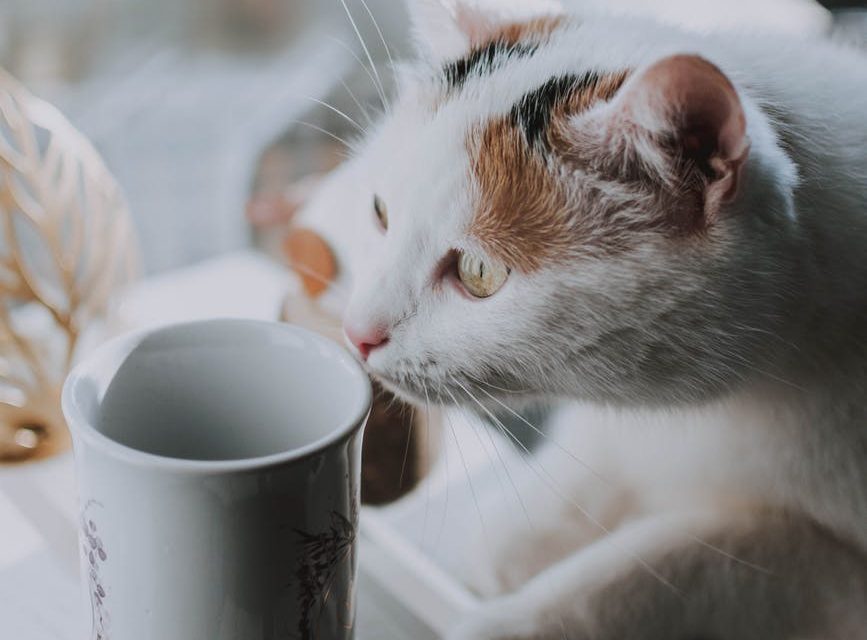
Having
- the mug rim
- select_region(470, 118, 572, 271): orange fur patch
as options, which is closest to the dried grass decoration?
the mug rim

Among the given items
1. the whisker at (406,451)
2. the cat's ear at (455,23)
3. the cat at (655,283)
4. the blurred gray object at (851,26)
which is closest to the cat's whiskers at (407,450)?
the whisker at (406,451)

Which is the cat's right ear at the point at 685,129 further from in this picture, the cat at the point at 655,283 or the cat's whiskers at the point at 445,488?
the cat's whiskers at the point at 445,488

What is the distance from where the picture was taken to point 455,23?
448 mm

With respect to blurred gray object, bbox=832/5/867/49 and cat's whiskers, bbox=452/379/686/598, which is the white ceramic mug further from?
blurred gray object, bbox=832/5/867/49

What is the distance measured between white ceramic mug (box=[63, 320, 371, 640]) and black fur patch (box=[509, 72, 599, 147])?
4.8 inches

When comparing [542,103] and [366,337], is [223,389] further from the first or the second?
[542,103]

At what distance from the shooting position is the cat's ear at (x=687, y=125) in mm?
287

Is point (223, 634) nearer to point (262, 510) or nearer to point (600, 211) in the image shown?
point (262, 510)

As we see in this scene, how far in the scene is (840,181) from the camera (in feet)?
1.22

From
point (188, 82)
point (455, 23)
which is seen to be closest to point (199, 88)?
point (188, 82)

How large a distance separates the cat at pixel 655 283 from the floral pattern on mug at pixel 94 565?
0.13 metres

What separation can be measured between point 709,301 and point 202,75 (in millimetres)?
623

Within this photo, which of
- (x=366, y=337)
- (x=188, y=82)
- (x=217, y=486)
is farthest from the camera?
(x=188, y=82)

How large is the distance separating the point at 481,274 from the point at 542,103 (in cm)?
8
